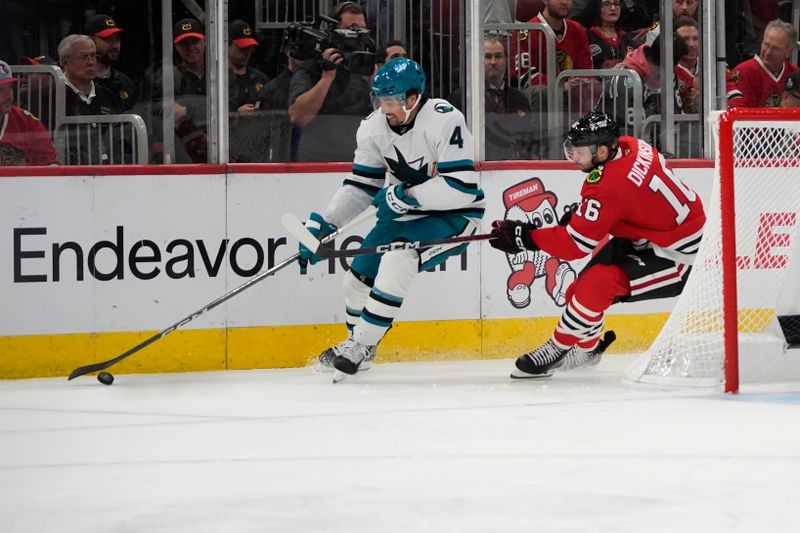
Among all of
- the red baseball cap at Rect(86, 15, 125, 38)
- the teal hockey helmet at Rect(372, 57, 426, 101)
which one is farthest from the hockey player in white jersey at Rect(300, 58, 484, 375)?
the red baseball cap at Rect(86, 15, 125, 38)

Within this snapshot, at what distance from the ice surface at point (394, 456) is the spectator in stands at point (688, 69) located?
1.56m

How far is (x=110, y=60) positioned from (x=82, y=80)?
0.12 m

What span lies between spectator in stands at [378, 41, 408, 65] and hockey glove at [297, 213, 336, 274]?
0.77m

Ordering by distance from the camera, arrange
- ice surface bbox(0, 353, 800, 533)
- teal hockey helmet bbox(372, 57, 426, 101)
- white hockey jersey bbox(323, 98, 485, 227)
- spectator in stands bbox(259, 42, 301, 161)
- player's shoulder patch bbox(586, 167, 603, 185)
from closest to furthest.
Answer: ice surface bbox(0, 353, 800, 533) → player's shoulder patch bbox(586, 167, 603, 185) → teal hockey helmet bbox(372, 57, 426, 101) → white hockey jersey bbox(323, 98, 485, 227) → spectator in stands bbox(259, 42, 301, 161)

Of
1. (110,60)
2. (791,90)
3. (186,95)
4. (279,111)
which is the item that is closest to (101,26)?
(110,60)

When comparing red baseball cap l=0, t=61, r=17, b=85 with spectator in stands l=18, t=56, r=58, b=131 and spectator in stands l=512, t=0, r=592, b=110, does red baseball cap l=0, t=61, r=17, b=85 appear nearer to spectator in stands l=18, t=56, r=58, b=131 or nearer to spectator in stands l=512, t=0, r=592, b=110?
spectator in stands l=18, t=56, r=58, b=131

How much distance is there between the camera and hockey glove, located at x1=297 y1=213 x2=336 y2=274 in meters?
4.88

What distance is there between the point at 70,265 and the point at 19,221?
23cm

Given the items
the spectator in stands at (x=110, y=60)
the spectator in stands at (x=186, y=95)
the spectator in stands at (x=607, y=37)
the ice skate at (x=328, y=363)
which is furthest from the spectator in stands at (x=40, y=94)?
the spectator in stands at (x=607, y=37)

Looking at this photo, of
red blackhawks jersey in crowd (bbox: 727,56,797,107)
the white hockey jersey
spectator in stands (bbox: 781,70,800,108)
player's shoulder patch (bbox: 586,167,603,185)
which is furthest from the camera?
spectator in stands (bbox: 781,70,800,108)

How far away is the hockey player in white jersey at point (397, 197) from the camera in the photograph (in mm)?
4754

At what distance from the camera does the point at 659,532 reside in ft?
8.47

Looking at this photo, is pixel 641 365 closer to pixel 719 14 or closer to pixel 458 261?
pixel 458 261

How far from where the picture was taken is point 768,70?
6027mm
